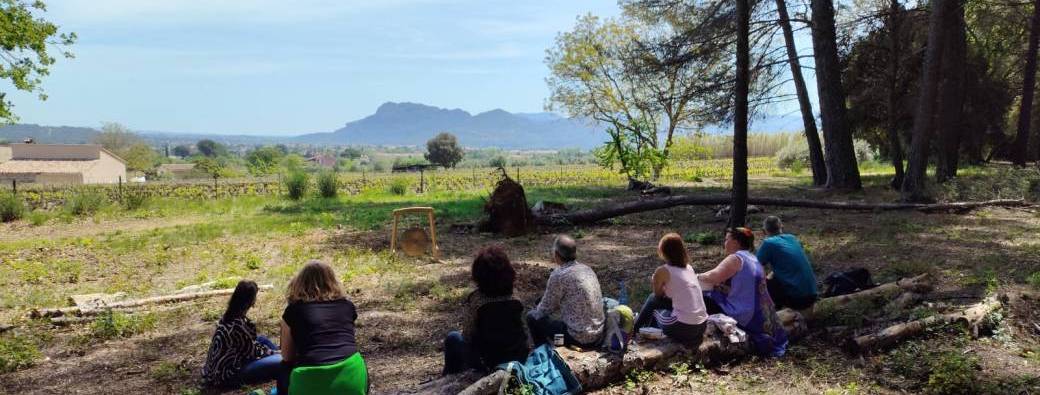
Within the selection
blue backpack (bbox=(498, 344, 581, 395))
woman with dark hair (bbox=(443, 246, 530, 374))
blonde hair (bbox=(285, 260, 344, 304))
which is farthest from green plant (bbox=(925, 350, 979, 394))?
blonde hair (bbox=(285, 260, 344, 304))

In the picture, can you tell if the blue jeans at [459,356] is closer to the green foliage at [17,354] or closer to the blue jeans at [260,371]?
the blue jeans at [260,371]

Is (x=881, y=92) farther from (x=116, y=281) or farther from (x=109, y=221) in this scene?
(x=109, y=221)

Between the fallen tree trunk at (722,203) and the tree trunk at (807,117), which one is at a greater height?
the tree trunk at (807,117)

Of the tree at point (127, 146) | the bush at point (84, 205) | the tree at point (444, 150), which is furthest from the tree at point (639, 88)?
the tree at point (127, 146)

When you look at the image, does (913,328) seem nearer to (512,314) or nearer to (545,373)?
(545,373)

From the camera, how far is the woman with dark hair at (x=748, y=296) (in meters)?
5.76

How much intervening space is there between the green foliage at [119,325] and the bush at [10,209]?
46.9 ft

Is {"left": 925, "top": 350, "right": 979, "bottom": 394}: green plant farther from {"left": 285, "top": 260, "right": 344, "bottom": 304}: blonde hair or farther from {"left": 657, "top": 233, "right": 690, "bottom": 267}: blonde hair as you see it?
{"left": 285, "top": 260, "right": 344, "bottom": 304}: blonde hair

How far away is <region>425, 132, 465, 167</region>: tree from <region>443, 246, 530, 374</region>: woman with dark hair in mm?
112096

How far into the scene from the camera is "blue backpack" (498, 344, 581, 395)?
4.72 meters

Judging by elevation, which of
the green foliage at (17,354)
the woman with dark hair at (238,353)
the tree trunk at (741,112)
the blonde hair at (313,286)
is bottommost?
the green foliage at (17,354)

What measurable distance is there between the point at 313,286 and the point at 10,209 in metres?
19.3

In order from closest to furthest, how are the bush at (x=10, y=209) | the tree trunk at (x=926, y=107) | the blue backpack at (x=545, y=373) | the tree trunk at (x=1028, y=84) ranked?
1. the blue backpack at (x=545, y=373)
2. the tree trunk at (x=926, y=107)
3. the bush at (x=10, y=209)
4. the tree trunk at (x=1028, y=84)

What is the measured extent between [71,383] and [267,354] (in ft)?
6.06
